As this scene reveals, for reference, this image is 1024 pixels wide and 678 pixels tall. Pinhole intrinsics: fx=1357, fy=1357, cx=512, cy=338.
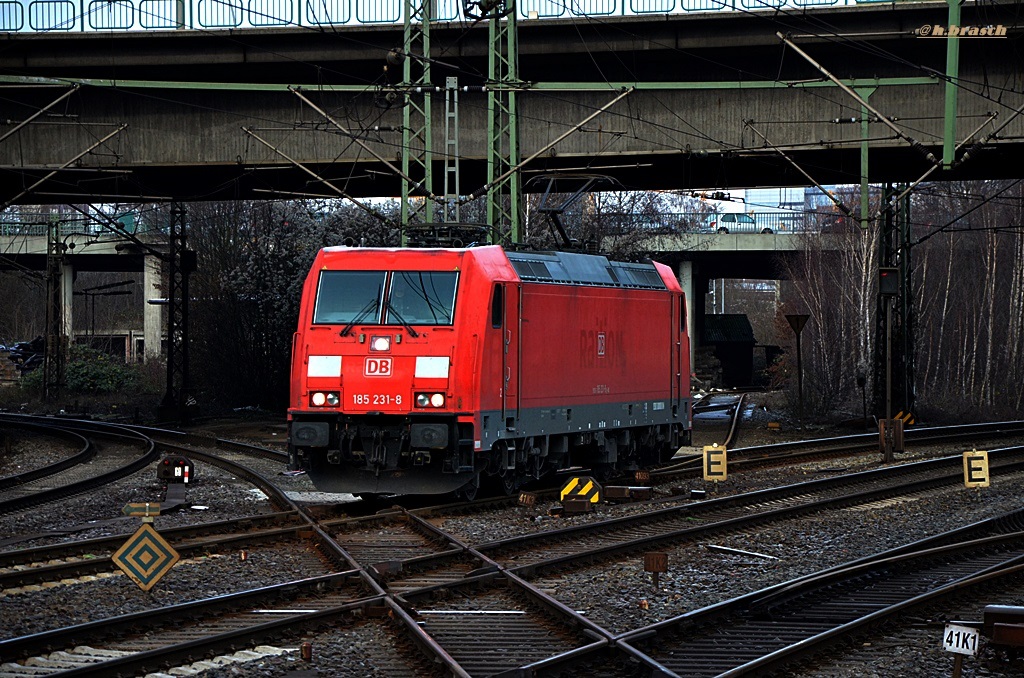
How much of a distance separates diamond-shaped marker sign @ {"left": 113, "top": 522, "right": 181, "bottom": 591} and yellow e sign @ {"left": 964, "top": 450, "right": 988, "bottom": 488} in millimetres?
13581

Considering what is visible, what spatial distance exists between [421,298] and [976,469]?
368 inches

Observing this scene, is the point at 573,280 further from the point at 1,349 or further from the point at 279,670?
the point at 1,349

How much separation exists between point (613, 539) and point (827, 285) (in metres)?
54.1

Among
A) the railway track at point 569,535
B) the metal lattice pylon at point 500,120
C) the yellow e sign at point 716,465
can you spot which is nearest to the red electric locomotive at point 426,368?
the railway track at point 569,535

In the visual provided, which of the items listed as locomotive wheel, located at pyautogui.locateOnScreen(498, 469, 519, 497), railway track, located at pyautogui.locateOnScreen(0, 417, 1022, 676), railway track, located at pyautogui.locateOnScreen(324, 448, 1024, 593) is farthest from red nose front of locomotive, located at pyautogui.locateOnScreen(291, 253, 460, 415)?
locomotive wheel, located at pyautogui.locateOnScreen(498, 469, 519, 497)

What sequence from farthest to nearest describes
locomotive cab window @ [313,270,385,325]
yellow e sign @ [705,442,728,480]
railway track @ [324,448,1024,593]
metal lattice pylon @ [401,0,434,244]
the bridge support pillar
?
the bridge support pillar, metal lattice pylon @ [401,0,434,244], yellow e sign @ [705,442,728,480], locomotive cab window @ [313,270,385,325], railway track @ [324,448,1024,593]

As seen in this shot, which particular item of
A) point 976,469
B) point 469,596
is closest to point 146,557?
point 469,596

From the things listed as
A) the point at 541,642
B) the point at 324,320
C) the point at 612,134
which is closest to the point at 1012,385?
the point at 612,134

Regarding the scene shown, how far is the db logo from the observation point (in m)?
16.4

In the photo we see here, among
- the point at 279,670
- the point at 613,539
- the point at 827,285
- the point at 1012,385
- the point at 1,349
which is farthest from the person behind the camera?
the point at 1,349

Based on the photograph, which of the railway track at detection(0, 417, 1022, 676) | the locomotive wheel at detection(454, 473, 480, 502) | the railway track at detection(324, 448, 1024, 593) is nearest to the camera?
the railway track at detection(0, 417, 1022, 676)

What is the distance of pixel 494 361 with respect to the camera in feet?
54.9

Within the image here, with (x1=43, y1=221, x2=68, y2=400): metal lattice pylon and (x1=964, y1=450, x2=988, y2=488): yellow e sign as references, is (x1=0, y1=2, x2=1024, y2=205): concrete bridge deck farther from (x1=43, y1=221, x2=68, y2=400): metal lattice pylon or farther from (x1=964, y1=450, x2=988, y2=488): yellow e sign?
(x1=43, y1=221, x2=68, y2=400): metal lattice pylon

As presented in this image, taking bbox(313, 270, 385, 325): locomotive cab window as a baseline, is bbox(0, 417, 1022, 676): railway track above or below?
below
